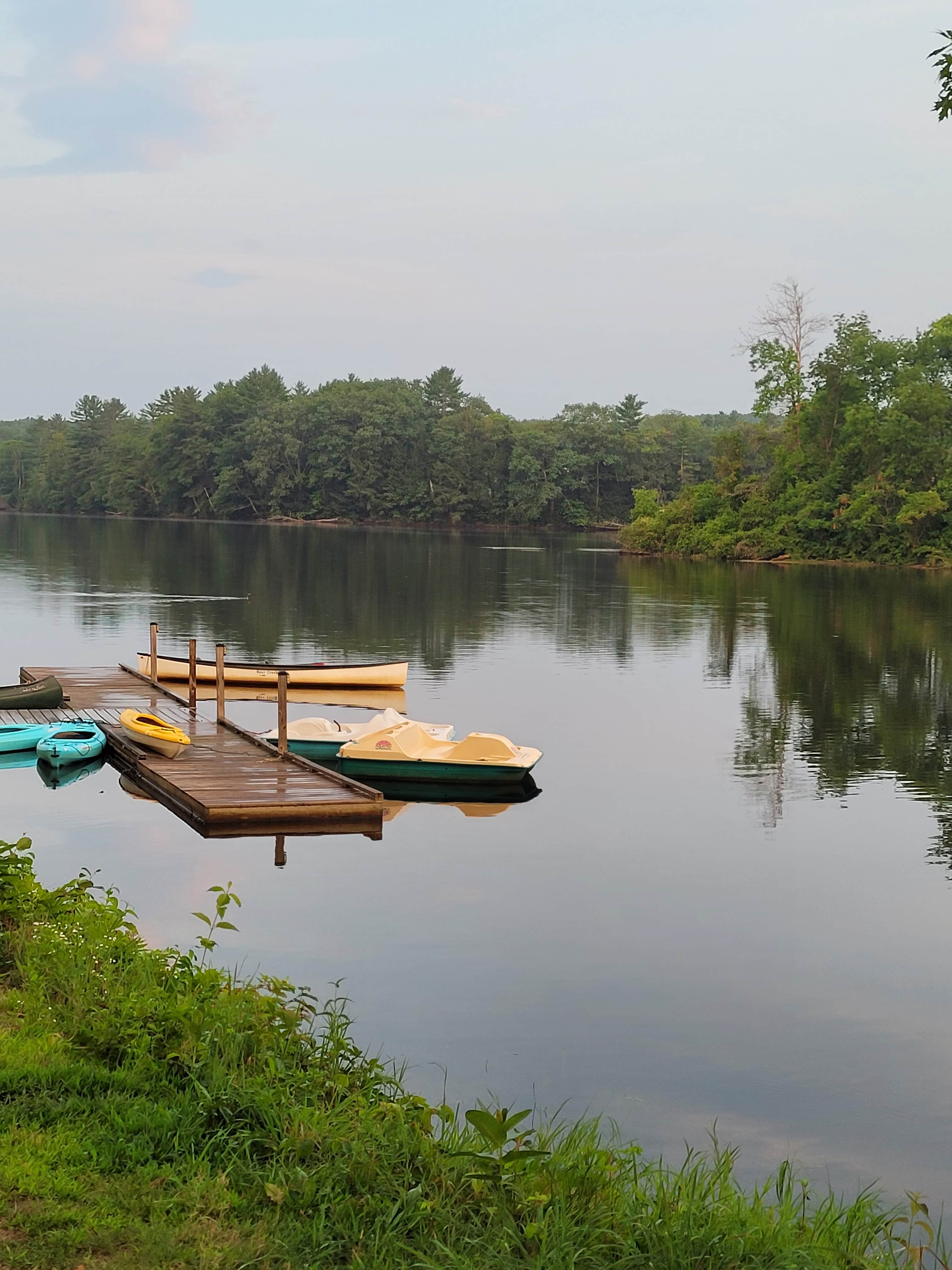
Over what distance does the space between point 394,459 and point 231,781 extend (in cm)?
11938

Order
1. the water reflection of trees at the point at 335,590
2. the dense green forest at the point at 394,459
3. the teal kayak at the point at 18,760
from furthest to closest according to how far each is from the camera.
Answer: the dense green forest at the point at 394,459 → the water reflection of trees at the point at 335,590 → the teal kayak at the point at 18,760

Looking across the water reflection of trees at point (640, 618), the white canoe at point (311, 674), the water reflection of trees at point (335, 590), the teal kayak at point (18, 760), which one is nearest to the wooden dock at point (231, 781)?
the teal kayak at point (18, 760)

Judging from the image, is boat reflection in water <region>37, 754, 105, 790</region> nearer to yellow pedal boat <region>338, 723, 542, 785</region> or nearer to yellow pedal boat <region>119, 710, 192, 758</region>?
yellow pedal boat <region>119, 710, 192, 758</region>

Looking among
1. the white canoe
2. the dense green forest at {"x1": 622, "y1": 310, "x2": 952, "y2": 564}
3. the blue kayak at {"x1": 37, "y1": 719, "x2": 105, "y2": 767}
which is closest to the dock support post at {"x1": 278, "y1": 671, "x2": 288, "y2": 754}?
the blue kayak at {"x1": 37, "y1": 719, "x2": 105, "y2": 767}

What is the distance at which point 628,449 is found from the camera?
132 metres

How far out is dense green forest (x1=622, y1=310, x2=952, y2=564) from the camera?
81.2 metres

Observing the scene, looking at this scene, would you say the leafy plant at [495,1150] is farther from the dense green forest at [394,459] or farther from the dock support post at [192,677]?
the dense green forest at [394,459]

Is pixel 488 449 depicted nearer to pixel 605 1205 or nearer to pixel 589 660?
pixel 589 660

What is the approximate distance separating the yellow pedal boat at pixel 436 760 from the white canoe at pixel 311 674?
33.0ft

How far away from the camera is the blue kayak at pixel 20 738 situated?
20859 millimetres

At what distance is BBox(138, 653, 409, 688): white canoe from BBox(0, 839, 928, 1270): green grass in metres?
21.7

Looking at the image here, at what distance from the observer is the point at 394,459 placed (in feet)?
443

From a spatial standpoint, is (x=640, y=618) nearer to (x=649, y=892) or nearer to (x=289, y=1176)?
(x=649, y=892)

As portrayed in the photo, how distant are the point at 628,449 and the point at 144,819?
118 meters
